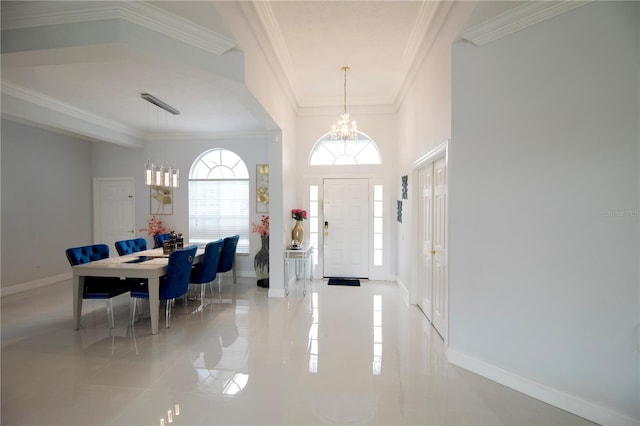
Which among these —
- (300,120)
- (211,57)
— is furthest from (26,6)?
(300,120)

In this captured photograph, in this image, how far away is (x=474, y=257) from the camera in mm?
2607

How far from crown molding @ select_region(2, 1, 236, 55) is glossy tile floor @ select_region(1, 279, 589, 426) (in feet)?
9.49

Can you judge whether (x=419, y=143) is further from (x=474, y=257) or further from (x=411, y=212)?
(x=474, y=257)

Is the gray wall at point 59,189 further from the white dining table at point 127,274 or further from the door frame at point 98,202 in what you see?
the white dining table at point 127,274

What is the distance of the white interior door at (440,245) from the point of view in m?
3.12

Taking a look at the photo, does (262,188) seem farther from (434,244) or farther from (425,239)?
(434,244)

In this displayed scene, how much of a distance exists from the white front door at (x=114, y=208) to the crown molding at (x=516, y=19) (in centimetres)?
658

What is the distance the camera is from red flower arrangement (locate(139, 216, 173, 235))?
6137 millimetres

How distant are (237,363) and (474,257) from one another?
7.45 feet

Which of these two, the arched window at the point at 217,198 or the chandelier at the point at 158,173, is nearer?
the chandelier at the point at 158,173

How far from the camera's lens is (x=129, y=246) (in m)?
4.91

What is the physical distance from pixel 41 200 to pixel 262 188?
3.89 meters

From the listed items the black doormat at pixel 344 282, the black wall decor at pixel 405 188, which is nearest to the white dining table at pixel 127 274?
the black doormat at pixel 344 282

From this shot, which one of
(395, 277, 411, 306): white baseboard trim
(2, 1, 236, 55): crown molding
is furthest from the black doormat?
(2, 1, 236, 55): crown molding
